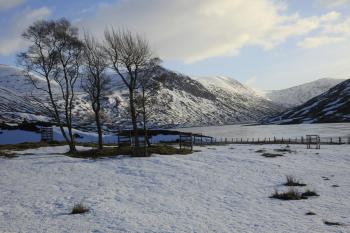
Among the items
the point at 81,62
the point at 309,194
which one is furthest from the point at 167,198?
the point at 81,62

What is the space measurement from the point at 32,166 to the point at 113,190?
1147 centimetres

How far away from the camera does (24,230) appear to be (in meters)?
11.2

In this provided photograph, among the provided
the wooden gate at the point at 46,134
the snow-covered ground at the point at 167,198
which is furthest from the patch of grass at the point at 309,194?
the wooden gate at the point at 46,134

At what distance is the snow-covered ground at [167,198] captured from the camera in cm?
1165

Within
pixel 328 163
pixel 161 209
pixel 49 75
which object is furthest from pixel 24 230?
pixel 49 75

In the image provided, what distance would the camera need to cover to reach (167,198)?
16.1 meters

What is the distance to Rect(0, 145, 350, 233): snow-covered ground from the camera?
1165 cm

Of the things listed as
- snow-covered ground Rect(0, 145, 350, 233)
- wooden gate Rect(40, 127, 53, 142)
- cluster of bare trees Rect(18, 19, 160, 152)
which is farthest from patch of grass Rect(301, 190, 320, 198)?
wooden gate Rect(40, 127, 53, 142)

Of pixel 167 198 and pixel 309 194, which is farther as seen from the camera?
pixel 309 194

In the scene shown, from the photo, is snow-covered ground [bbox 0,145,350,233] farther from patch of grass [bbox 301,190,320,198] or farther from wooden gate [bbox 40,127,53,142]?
wooden gate [bbox 40,127,53,142]

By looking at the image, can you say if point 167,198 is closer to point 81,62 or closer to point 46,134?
point 81,62

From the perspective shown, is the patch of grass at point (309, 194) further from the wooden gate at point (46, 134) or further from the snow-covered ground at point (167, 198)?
the wooden gate at point (46, 134)

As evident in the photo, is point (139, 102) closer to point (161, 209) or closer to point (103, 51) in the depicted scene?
point (103, 51)

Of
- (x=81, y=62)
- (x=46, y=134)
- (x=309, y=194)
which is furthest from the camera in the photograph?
(x=46, y=134)
